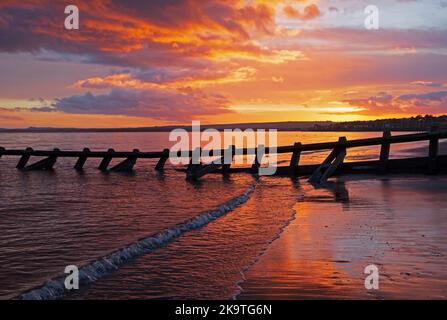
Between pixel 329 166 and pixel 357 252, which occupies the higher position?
pixel 329 166

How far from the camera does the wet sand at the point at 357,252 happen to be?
6801 mm

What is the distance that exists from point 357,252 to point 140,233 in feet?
14.4

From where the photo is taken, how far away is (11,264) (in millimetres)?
8398

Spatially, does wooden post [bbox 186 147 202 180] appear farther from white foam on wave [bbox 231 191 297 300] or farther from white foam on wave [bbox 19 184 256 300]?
white foam on wave [bbox 231 191 297 300]

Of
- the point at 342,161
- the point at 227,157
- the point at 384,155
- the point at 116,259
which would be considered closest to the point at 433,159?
the point at 384,155

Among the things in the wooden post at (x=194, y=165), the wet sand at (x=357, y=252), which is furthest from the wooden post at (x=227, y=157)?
the wet sand at (x=357, y=252)

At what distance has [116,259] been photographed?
8.73 metres

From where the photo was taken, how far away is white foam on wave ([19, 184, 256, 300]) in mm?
6880

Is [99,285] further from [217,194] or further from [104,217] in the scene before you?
[217,194]

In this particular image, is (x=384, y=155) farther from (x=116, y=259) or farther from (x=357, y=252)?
(x=116, y=259)

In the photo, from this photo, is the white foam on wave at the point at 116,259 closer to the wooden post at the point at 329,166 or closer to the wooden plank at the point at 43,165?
the wooden post at the point at 329,166

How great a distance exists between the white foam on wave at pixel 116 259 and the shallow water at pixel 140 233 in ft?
0.43

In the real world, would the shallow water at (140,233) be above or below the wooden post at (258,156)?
below

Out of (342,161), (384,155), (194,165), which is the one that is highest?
(384,155)
